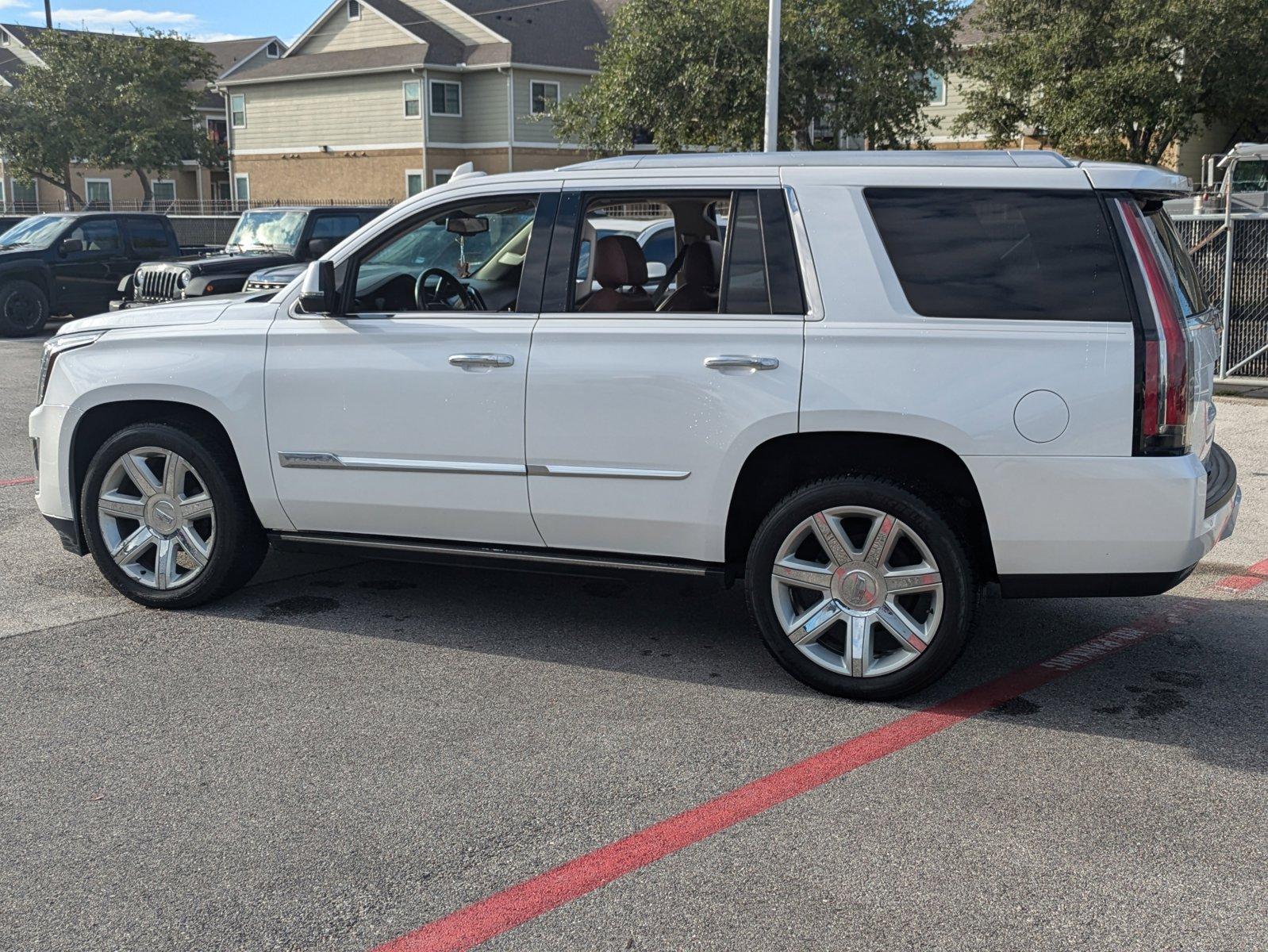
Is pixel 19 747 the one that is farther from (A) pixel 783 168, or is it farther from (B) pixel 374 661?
(A) pixel 783 168

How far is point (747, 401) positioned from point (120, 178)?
6132cm

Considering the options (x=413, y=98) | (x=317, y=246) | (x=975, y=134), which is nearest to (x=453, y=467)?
(x=317, y=246)

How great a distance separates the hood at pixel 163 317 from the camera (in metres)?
5.81

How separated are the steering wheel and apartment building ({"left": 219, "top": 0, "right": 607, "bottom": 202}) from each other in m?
38.4

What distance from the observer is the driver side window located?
548 cm

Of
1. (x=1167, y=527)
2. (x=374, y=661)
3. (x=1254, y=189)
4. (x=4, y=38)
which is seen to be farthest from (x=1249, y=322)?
(x=4, y=38)

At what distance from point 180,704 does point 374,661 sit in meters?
0.79

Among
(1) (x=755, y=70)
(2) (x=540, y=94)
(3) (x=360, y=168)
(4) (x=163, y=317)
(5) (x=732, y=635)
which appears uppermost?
(2) (x=540, y=94)

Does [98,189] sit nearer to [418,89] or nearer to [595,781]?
[418,89]

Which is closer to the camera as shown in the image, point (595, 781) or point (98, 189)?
point (595, 781)

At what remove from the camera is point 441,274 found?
588 cm

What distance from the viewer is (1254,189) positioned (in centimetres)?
2447

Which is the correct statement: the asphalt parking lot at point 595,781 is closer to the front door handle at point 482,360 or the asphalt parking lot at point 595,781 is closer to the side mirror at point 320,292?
the front door handle at point 482,360

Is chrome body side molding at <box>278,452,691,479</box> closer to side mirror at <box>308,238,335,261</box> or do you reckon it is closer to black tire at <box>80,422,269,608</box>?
black tire at <box>80,422,269,608</box>
